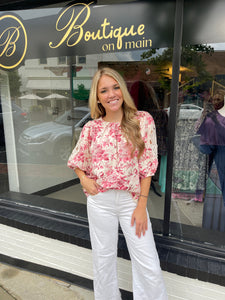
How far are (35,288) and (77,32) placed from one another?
2.37m

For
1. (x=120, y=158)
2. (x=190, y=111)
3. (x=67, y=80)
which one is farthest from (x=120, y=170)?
(x=67, y=80)

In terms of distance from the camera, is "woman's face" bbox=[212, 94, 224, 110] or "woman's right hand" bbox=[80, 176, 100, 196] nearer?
"woman's right hand" bbox=[80, 176, 100, 196]

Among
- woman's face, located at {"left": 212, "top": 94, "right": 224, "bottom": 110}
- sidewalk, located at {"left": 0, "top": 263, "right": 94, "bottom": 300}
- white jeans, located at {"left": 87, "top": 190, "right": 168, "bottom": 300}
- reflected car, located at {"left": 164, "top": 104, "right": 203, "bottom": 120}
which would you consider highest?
woman's face, located at {"left": 212, "top": 94, "right": 224, "bottom": 110}

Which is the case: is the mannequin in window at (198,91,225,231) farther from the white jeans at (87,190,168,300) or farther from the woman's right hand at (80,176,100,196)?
the woman's right hand at (80,176,100,196)

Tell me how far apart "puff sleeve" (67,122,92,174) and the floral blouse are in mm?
58

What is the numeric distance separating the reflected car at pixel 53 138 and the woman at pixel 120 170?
1.97 meters

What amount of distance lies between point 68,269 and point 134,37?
7.03 feet

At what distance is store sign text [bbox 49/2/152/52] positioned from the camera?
1.97 metres

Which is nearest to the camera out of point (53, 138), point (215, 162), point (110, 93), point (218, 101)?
point (110, 93)

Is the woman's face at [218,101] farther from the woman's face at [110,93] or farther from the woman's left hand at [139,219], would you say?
the woman's left hand at [139,219]

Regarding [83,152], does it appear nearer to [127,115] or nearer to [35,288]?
[127,115]

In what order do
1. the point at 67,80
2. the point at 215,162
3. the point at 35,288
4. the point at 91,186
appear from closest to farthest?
the point at 91,186, the point at 215,162, the point at 35,288, the point at 67,80

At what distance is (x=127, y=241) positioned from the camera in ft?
5.34

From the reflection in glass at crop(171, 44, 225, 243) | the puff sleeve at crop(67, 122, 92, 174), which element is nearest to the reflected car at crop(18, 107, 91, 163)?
the reflection in glass at crop(171, 44, 225, 243)
